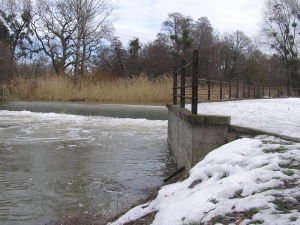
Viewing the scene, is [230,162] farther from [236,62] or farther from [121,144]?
[236,62]

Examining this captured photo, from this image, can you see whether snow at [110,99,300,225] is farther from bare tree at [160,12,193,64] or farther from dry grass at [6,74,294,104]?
bare tree at [160,12,193,64]

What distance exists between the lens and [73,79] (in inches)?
1088

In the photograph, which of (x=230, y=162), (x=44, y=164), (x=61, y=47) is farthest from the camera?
(x=61, y=47)

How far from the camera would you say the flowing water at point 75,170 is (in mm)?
5172

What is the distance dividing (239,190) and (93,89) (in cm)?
2345

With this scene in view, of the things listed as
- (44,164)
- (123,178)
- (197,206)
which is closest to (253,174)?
(197,206)

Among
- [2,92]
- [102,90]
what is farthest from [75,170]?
[2,92]

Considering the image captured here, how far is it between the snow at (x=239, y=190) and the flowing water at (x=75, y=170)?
1.49 m

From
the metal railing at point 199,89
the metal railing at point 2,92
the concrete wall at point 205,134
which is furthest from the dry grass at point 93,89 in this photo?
the concrete wall at point 205,134

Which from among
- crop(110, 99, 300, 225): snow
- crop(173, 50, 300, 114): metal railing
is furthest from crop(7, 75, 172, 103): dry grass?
crop(110, 99, 300, 225): snow

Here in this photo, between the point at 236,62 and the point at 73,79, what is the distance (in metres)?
35.6

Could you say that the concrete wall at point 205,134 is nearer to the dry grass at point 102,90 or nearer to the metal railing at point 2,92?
the dry grass at point 102,90

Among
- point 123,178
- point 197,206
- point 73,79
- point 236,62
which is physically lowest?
point 123,178

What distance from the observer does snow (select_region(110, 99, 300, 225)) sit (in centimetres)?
277
